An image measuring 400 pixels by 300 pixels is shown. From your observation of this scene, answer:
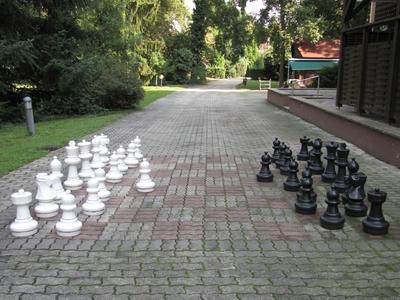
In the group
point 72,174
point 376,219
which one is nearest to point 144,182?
point 72,174

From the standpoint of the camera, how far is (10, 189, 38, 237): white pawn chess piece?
4.59 metres

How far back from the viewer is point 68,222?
4.67 m

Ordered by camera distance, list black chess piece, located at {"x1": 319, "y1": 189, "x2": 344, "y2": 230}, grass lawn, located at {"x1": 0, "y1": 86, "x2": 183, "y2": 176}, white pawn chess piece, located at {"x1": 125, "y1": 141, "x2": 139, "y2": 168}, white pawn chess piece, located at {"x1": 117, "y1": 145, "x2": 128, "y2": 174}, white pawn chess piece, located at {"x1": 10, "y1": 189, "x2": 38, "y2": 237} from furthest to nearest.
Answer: grass lawn, located at {"x1": 0, "y1": 86, "x2": 183, "y2": 176}
white pawn chess piece, located at {"x1": 125, "y1": 141, "x2": 139, "y2": 168}
white pawn chess piece, located at {"x1": 117, "y1": 145, "x2": 128, "y2": 174}
black chess piece, located at {"x1": 319, "y1": 189, "x2": 344, "y2": 230}
white pawn chess piece, located at {"x1": 10, "y1": 189, "x2": 38, "y2": 237}

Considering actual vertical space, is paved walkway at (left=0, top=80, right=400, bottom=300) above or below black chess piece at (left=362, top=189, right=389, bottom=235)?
below

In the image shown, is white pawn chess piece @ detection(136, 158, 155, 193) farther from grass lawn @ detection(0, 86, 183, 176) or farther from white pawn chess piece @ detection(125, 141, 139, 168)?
grass lawn @ detection(0, 86, 183, 176)

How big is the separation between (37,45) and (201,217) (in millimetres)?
13669

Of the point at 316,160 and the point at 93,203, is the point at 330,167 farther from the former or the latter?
the point at 93,203

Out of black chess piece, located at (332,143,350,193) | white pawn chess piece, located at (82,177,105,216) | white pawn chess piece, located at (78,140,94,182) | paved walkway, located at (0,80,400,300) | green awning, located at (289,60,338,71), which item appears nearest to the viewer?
paved walkway, located at (0,80,400,300)

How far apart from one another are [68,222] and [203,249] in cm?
140

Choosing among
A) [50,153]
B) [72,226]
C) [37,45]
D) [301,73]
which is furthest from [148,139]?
[301,73]

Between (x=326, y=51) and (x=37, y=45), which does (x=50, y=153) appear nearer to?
(x=37, y=45)

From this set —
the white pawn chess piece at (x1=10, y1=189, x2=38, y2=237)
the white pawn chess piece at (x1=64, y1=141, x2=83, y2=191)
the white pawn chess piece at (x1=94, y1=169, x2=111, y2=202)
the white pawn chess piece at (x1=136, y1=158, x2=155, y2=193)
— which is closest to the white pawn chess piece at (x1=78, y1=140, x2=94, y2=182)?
the white pawn chess piece at (x1=64, y1=141, x2=83, y2=191)

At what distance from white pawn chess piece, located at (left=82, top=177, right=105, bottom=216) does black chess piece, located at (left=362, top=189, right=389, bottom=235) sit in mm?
2898

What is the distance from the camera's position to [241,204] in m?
5.81
